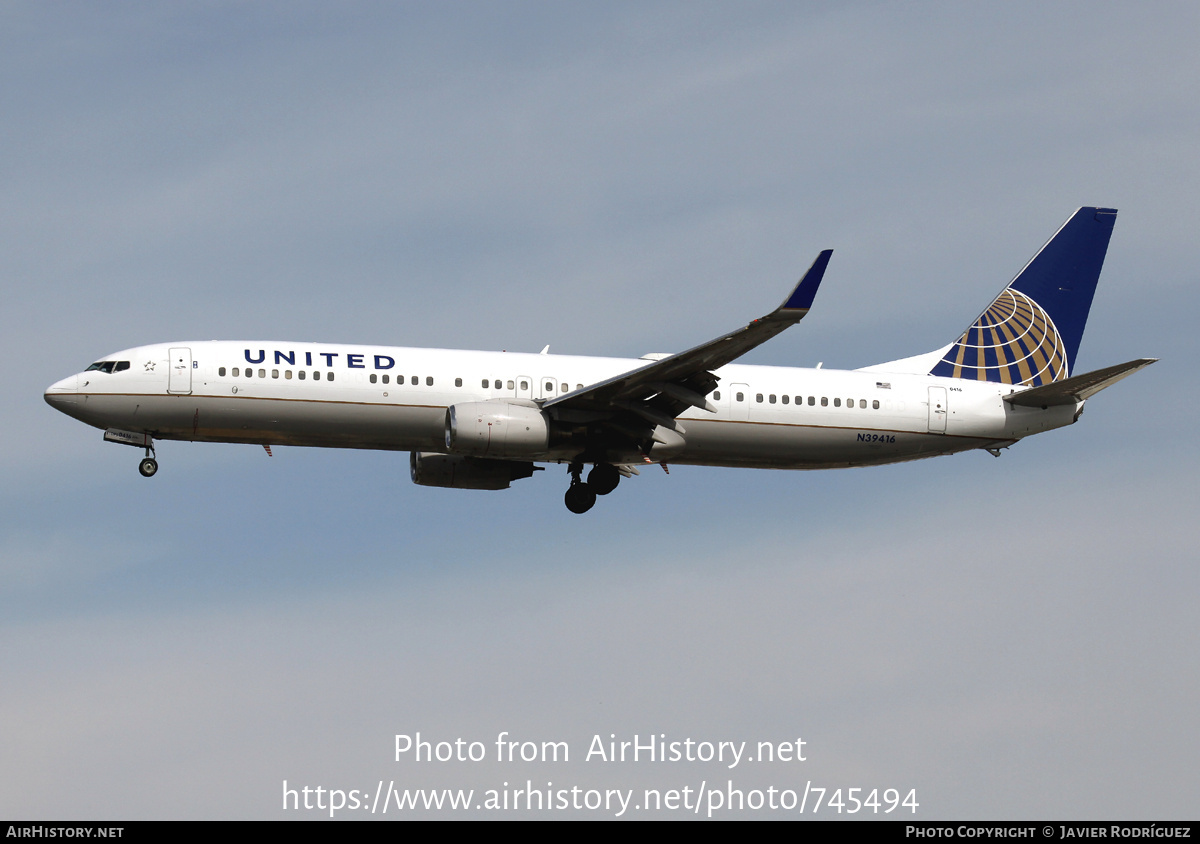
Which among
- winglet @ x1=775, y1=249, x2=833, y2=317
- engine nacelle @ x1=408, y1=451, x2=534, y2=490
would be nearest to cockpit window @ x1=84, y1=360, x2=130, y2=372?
engine nacelle @ x1=408, y1=451, x2=534, y2=490

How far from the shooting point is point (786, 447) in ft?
137

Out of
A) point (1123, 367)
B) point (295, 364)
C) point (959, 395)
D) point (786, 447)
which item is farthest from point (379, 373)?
point (1123, 367)

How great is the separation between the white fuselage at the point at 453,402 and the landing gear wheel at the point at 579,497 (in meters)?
1.43

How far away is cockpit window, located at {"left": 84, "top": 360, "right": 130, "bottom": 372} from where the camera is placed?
129 feet

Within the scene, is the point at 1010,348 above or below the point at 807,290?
above

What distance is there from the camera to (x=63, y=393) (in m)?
39.3

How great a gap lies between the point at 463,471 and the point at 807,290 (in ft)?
46.2

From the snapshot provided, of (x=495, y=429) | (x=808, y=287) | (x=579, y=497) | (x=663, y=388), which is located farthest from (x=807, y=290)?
(x=579, y=497)

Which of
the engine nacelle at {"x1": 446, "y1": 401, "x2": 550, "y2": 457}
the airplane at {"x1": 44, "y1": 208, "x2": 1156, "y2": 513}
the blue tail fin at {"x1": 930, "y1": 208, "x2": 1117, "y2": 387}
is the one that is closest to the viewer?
the engine nacelle at {"x1": 446, "y1": 401, "x2": 550, "y2": 457}

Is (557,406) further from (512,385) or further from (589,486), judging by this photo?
(589,486)

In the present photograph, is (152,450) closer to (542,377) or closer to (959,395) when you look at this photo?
(542,377)

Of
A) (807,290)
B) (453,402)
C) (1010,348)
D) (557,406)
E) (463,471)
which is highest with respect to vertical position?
(1010,348)

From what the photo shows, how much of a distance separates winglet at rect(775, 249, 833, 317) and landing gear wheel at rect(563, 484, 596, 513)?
10674 mm

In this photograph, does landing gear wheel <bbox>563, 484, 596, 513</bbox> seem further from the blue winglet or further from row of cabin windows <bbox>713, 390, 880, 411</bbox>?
the blue winglet
